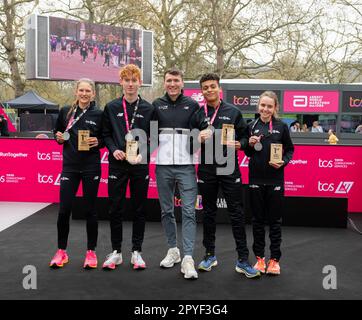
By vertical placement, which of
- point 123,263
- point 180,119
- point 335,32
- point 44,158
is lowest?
point 123,263

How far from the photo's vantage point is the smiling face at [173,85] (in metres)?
3.94

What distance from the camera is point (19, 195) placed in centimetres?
773

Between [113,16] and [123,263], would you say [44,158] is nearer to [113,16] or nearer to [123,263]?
[123,263]

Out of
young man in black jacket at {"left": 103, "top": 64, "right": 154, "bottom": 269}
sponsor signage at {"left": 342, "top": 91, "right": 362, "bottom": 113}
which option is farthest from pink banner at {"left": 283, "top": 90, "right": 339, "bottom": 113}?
young man in black jacket at {"left": 103, "top": 64, "right": 154, "bottom": 269}

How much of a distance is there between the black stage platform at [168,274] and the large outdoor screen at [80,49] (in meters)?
15.9

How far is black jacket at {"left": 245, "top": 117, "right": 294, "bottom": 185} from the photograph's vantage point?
4082 mm

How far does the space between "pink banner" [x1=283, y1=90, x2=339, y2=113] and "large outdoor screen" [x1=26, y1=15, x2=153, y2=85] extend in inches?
401

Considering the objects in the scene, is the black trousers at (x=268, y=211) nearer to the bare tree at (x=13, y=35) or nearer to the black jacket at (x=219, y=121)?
the black jacket at (x=219, y=121)

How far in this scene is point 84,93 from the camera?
4.09 meters

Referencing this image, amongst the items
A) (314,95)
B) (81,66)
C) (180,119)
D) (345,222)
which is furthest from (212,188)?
(81,66)

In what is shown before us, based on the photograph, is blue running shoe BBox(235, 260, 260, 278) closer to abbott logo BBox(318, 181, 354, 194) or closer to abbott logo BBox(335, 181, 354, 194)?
abbott logo BBox(318, 181, 354, 194)

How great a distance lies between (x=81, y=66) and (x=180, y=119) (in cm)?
1898

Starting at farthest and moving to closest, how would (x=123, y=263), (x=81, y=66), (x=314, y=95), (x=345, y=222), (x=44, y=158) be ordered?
(x=81, y=66) < (x=314, y=95) < (x=44, y=158) < (x=345, y=222) < (x=123, y=263)

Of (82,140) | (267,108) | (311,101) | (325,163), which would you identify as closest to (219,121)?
(267,108)
